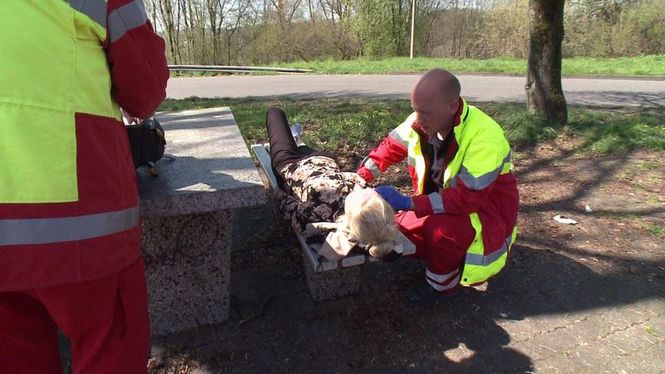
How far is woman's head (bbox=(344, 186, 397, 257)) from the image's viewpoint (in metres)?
2.20

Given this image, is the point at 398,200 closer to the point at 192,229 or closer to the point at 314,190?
the point at 314,190

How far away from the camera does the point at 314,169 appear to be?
10.2 feet

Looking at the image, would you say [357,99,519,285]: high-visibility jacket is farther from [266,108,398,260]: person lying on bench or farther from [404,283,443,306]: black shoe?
[266,108,398,260]: person lying on bench

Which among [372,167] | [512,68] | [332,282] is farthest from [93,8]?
[512,68]

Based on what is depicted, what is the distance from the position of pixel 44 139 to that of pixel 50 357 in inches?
27.9

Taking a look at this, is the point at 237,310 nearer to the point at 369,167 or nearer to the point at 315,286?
the point at 315,286

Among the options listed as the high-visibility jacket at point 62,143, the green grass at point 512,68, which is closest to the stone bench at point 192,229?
the high-visibility jacket at point 62,143

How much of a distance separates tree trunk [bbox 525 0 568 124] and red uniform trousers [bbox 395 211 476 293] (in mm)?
3867

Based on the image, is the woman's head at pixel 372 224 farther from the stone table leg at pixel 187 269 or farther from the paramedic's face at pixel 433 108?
the stone table leg at pixel 187 269

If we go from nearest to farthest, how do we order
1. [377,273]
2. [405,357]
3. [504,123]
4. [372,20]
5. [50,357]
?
[50,357] → [405,357] → [377,273] → [504,123] → [372,20]

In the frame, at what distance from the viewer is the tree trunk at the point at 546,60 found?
5.34 metres

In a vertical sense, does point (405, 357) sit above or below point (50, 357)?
below

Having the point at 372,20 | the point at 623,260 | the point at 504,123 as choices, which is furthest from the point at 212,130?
the point at 372,20

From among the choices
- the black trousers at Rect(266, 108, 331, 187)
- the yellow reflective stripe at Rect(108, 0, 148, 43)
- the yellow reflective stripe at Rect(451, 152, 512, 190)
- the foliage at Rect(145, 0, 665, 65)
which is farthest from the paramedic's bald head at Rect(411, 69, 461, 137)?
the foliage at Rect(145, 0, 665, 65)
